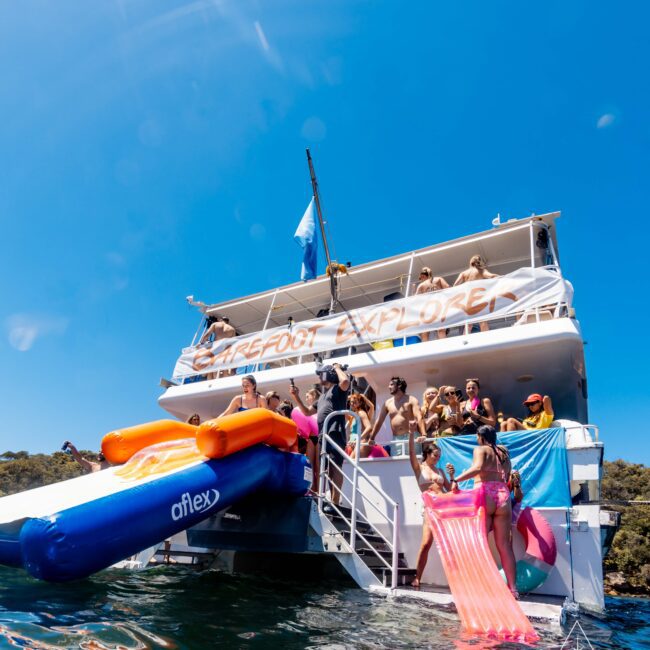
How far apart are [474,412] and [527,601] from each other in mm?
2565

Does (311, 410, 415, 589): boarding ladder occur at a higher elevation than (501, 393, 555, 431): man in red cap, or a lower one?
lower

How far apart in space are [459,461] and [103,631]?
4.42 meters

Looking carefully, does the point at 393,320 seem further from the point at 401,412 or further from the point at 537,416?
the point at 537,416

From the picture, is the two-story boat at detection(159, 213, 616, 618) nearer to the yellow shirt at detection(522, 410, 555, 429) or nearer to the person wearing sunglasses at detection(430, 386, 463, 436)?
the yellow shirt at detection(522, 410, 555, 429)

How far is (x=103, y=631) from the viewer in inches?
125

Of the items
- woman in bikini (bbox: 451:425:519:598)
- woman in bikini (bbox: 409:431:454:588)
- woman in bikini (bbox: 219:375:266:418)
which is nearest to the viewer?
woman in bikini (bbox: 451:425:519:598)

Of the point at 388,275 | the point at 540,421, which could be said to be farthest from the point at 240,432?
the point at 388,275

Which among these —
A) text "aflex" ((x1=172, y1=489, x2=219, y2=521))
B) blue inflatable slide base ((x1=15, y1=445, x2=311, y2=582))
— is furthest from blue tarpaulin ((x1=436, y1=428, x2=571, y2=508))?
text "aflex" ((x1=172, y1=489, x2=219, y2=521))

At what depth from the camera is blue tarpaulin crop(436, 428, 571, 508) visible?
5531mm

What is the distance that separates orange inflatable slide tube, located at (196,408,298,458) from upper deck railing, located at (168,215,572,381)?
3716mm

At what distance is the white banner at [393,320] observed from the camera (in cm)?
750

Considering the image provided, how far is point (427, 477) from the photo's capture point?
585cm

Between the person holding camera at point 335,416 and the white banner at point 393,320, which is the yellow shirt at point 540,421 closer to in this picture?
the white banner at point 393,320

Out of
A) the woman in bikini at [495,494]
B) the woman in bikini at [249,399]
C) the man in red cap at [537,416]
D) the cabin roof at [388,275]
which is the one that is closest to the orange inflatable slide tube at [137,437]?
the woman in bikini at [249,399]
